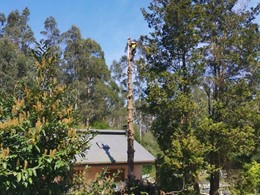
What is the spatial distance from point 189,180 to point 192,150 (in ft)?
4.08

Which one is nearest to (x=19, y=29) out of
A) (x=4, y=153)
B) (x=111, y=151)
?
(x=111, y=151)

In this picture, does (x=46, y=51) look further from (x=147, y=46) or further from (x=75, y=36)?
(x=75, y=36)

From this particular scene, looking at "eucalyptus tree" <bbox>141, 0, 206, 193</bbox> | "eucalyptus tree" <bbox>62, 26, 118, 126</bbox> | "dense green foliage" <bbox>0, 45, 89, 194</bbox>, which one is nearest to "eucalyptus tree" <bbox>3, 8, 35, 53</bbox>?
"eucalyptus tree" <bbox>62, 26, 118, 126</bbox>

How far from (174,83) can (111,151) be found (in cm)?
697

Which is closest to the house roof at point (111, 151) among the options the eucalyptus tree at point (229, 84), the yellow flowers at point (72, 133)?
the eucalyptus tree at point (229, 84)

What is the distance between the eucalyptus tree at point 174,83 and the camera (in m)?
11.9

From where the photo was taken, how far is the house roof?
16.9m

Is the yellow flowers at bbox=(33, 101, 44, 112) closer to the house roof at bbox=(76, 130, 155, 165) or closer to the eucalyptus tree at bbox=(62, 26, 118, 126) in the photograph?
the house roof at bbox=(76, 130, 155, 165)

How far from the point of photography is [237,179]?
1403cm

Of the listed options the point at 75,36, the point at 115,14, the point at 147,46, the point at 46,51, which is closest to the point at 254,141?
the point at 147,46

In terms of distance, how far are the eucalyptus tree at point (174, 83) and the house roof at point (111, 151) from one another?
4650 millimetres

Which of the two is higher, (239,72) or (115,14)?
(115,14)

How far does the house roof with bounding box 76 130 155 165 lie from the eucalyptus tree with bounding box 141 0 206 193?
15.3ft

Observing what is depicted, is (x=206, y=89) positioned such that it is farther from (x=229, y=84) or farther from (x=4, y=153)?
(x=4, y=153)
